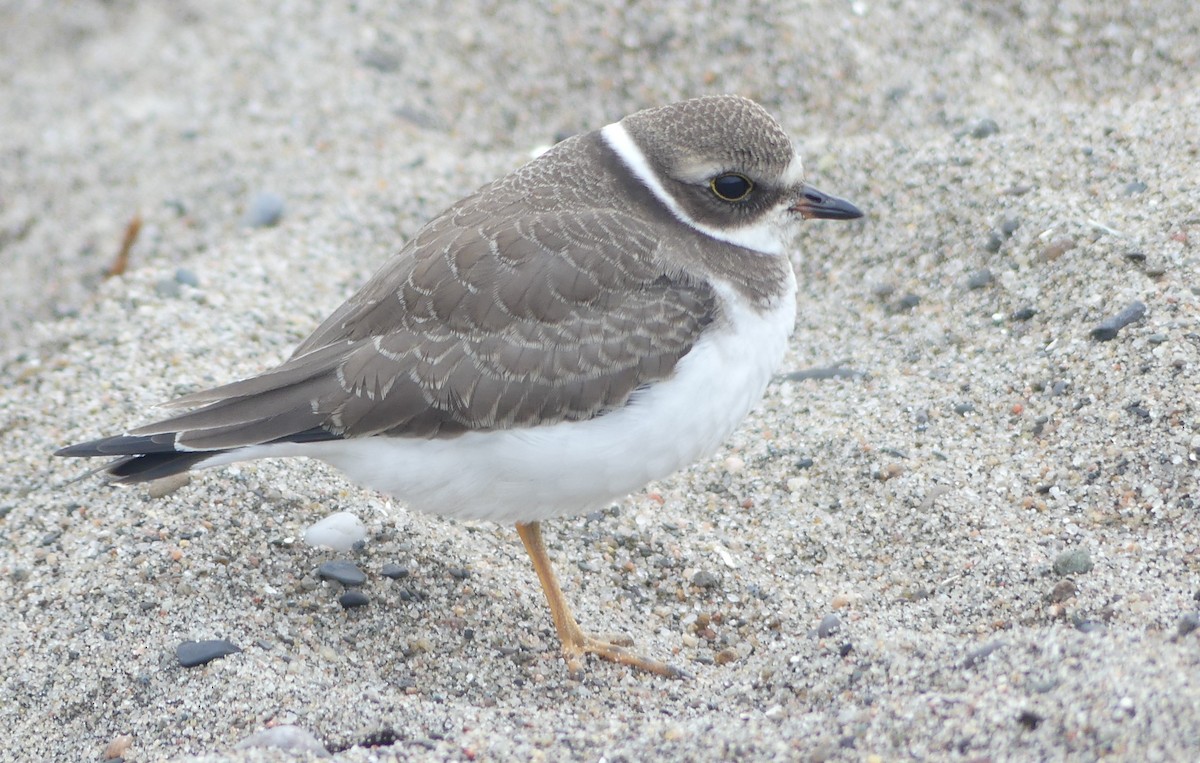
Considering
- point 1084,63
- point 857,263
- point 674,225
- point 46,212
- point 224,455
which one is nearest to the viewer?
point 224,455

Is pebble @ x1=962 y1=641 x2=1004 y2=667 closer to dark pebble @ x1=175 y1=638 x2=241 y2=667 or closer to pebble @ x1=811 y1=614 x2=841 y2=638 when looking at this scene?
pebble @ x1=811 y1=614 x2=841 y2=638

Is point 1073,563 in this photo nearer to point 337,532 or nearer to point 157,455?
point 337,532

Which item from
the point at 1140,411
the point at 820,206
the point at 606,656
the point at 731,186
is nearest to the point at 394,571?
the point at 606,656

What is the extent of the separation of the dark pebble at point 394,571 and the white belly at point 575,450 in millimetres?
508

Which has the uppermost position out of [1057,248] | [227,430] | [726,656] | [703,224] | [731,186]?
[731,186]

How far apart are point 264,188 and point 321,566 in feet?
10.5

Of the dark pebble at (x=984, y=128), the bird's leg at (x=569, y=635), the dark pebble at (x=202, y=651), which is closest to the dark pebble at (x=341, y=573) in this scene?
the dark pebble at (x=202, y=651)

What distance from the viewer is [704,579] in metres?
4.43

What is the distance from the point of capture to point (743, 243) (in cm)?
427

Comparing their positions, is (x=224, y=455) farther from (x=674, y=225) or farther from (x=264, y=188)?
(x=264, y=188)

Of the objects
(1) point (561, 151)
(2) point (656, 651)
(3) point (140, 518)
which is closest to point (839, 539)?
(2) point (656, 651)

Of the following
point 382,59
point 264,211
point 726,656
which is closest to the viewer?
point 726,656

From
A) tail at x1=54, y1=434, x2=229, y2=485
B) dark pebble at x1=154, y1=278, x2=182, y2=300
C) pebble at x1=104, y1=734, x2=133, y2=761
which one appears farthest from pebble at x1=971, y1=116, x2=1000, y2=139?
pebble at x1=104, y1=734, x2=133, y2=761

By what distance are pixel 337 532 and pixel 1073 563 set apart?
241cm
